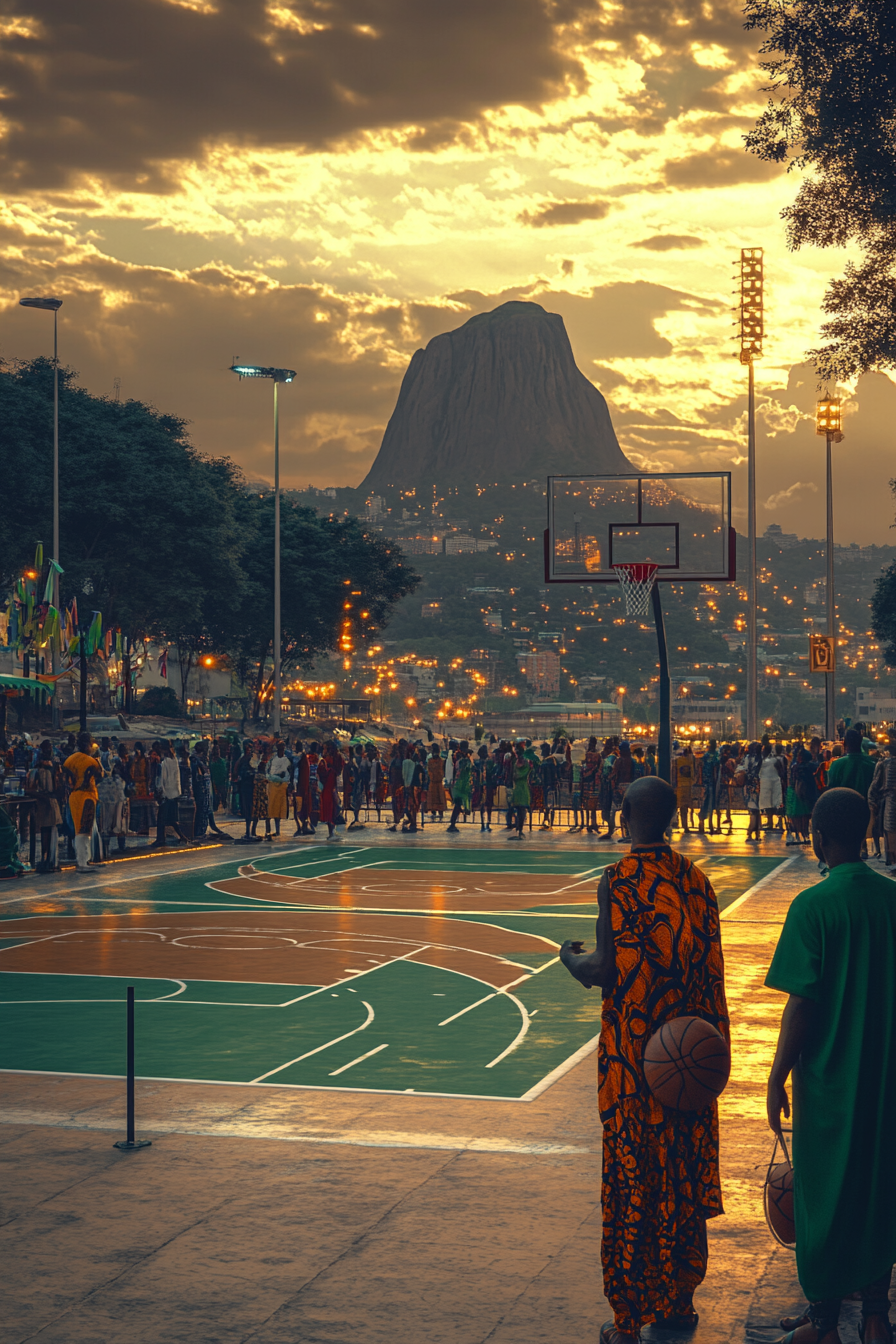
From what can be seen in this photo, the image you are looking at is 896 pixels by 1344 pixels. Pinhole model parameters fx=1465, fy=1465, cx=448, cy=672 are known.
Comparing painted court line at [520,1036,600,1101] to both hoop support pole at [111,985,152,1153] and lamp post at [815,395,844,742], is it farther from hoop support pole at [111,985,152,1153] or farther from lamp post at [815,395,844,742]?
lamp post at [815,395,844,742]

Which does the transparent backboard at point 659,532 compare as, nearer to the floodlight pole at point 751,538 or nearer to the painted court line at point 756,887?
the painted court line at point 756,887

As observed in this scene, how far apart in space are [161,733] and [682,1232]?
4942 centimetres

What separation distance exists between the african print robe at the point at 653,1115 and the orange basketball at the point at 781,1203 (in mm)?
234

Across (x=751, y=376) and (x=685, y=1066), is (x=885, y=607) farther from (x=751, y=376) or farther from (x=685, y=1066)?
(x=685, y=1066)

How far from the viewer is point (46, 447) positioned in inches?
2133

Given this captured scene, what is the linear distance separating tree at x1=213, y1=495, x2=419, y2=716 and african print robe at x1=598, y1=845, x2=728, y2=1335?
61.3 meters

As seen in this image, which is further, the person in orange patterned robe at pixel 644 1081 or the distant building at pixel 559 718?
the distant building at pixel 559 718

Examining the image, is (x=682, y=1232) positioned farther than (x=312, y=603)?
No

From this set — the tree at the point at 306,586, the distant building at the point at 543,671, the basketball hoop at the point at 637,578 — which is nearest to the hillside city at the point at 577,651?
the distant building at the point at 543,671

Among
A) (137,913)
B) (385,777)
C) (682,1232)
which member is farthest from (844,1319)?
(385,777)

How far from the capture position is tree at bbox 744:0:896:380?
21.6 metres

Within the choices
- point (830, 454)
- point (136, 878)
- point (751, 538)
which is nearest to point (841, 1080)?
point (136, 878)

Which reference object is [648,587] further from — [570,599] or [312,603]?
[570,599]

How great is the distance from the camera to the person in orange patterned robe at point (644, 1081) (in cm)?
521
